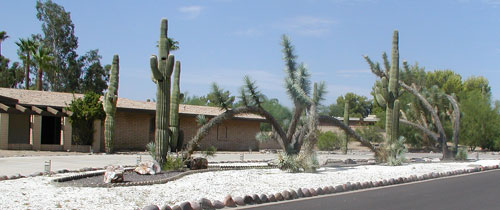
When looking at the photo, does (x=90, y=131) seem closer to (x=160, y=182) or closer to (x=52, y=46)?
(x=160, y=182)

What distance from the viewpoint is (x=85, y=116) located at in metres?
30.0

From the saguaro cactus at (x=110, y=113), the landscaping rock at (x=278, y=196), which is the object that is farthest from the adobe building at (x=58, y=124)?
the landscaping rock at (x=278, y=196)

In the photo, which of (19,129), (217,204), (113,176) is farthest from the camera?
(19,129)

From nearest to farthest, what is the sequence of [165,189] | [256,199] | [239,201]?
1. [239,201]
2. [256,199]
3. [165,189]

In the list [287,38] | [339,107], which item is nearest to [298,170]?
[287,38]

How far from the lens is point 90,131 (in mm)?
30656

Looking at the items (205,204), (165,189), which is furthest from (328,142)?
(205,204)

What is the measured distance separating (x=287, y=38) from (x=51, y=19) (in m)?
38.7

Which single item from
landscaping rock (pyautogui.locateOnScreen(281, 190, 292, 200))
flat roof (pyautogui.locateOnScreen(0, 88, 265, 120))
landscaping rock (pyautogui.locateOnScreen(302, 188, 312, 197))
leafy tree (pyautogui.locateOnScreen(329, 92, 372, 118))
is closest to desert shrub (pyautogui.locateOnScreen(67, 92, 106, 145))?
flat roof (pyautogui.locateOnScreen(0, 88, 265, 120))

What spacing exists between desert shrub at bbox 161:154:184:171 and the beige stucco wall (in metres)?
16.7

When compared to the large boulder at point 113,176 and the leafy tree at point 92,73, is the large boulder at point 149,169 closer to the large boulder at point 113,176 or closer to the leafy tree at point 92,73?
the large boulder at point 113,176

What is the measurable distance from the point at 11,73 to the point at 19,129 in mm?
31779

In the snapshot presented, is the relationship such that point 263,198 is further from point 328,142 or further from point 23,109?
point 328,142

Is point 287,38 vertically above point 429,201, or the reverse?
point 287,38
